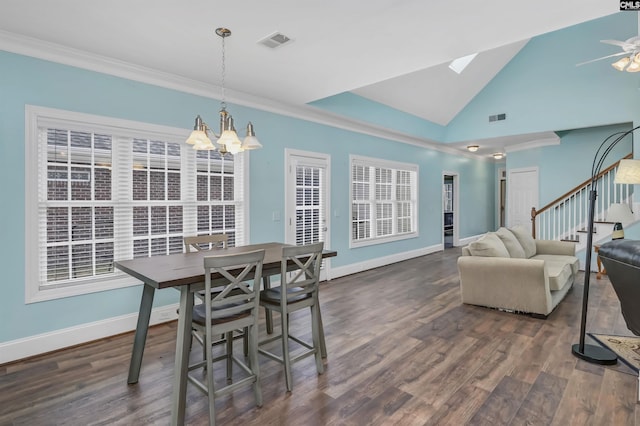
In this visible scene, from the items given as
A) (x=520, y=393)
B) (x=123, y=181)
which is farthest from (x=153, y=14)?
(x=520, y=393)

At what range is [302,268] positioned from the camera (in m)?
2.58

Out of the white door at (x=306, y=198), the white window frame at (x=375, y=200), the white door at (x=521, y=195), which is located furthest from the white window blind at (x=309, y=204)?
the white door at (x=521, y=195)

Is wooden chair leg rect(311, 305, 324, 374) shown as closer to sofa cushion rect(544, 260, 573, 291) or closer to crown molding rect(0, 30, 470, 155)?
sofa cushion rect(544, 260, 573, 291)

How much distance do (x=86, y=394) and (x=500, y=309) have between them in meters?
4.20

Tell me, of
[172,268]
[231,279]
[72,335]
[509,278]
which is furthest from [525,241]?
[72,335]

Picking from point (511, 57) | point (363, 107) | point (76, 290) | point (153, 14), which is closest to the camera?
point (153, 14)

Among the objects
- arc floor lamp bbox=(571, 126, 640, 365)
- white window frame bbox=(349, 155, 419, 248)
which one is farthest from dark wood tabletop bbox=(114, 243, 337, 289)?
white window frame bbox=(349, 155, 419, 248)

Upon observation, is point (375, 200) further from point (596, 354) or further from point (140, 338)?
point (140, 338)

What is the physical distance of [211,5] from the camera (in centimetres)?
248

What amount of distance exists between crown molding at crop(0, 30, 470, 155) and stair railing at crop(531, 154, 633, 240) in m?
3.98

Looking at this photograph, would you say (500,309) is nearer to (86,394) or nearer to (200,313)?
(200,313)

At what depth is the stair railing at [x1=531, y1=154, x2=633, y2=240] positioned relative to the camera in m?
5.93

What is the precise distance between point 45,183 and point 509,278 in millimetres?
4884

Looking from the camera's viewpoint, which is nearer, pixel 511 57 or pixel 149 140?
pixel 149 140
